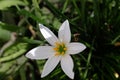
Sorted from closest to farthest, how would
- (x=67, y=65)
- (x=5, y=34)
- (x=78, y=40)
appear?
(x=67, y=65)
(x=78, y=40)
(x=5, y=34)

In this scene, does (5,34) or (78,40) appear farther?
(5,34)

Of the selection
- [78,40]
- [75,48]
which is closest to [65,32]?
[75,48]

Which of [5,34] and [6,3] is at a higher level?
[6,3]

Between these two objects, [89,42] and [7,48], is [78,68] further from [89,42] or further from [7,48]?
[7,48]

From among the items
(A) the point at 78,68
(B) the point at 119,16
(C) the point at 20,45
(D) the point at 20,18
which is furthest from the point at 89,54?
(D) the point at 20,18

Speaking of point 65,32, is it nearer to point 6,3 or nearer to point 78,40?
point 78,40

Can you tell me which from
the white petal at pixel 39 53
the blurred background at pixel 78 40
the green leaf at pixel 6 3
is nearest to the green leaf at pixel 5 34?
the blurred background at pixel 78 40
